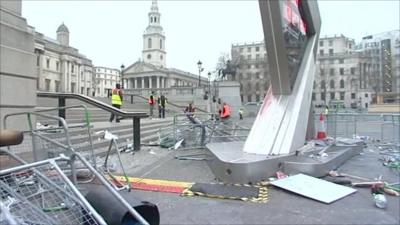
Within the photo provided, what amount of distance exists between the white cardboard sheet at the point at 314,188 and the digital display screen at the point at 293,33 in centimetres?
288

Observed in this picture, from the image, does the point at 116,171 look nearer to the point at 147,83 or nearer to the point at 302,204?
the point at 302,204

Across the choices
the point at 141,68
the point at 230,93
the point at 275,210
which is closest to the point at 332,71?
the point at 141,68

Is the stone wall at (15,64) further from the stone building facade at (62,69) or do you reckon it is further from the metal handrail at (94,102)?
the stone building facade at (62,69)

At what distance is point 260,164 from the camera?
7309 millimetres

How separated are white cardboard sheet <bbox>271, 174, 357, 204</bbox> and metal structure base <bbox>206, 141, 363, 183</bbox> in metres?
0.36

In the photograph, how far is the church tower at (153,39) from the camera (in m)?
131

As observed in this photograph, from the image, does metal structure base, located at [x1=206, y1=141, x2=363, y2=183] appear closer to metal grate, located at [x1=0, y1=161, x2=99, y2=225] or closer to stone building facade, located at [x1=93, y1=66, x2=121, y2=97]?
metal grate, located at [x1=0, y1=161, x2=99, y2=225]

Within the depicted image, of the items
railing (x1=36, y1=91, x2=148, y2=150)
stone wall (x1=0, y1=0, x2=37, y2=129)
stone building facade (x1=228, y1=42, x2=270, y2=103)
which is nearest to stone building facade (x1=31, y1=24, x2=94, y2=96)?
stone building facade (x1=228, y1=42, x2=270, y2=103)

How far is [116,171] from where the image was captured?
8273 mm

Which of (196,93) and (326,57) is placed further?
(326,57)

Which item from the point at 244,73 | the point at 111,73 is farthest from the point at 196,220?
the point at 111,73

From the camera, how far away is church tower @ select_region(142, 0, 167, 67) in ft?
429

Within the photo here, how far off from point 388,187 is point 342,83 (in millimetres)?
96686

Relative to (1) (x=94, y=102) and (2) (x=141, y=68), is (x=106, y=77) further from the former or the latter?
(1) (x=94, y=102)
